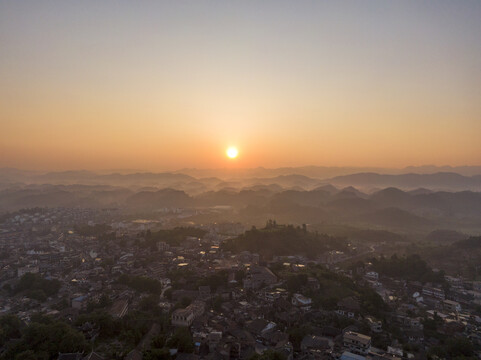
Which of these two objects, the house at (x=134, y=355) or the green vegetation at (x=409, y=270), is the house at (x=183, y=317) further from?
the green vegetation at (x=409, y=270)

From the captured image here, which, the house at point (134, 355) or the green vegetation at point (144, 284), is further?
the green vegetation at point (144, 284)

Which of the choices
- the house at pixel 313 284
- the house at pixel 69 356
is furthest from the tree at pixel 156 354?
the house at pixel 313 284

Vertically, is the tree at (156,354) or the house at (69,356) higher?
the tree at (156,354)

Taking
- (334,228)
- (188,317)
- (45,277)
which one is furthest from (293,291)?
(334,228)

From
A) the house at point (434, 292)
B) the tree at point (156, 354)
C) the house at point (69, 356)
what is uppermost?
the tree at point (156, 354)

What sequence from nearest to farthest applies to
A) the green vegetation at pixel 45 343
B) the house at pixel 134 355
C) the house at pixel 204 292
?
1. the house at pixel 134 355
2. the green vegetation at pixel 45 343
3. the house at pixel 204 292

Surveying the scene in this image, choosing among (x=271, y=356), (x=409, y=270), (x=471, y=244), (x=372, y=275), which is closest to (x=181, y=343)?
(x=271, y=356)
